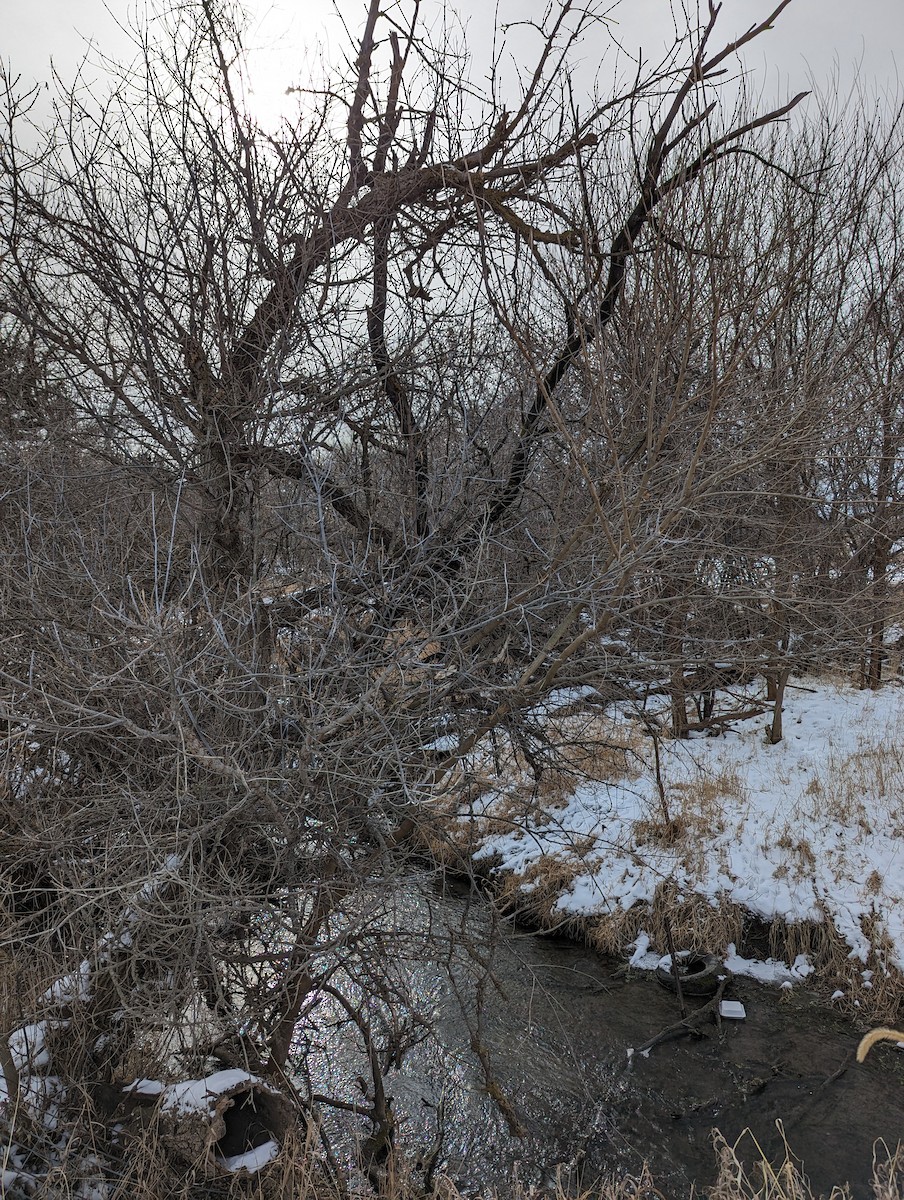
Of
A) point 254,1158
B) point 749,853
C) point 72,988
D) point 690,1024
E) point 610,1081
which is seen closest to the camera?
point 72,988

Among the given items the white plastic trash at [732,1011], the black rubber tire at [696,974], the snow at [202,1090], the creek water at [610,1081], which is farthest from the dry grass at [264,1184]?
the black rubber tire at [696,974]

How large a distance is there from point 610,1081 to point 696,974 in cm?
146

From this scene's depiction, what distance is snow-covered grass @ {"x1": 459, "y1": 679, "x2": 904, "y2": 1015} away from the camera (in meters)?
7.22

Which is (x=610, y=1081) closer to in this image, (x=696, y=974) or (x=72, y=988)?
(x=696, y=974)

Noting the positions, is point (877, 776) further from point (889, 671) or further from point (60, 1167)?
point (60, 1167)

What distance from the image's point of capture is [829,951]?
7188 mm

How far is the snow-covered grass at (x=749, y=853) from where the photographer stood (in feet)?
23.7

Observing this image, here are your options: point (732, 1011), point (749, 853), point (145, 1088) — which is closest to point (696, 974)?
point (732, 1011)

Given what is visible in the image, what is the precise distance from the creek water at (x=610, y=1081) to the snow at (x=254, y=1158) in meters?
1.03

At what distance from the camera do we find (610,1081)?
620 centimetres

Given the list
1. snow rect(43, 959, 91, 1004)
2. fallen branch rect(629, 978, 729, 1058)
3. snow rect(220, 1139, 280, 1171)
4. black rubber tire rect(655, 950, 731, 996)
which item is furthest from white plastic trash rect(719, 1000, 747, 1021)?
snow rect(43, 959, 91, 1004)

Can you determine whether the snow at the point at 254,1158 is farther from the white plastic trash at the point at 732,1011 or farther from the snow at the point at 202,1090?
the white plastic trash at the point at 732,1011

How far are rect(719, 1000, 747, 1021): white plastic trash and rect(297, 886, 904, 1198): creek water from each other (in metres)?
0.06

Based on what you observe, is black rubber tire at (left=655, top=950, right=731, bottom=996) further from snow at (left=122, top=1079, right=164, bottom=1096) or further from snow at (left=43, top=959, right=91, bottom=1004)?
snow at (left=43, top=959, right=91, bottom=1004)
